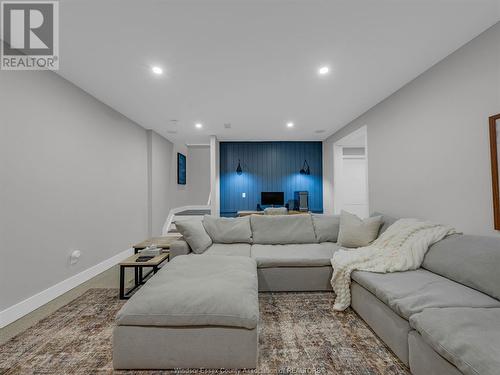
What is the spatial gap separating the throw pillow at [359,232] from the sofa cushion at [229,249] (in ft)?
4.23

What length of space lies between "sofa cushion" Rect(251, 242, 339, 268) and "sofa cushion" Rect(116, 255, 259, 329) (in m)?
0.73

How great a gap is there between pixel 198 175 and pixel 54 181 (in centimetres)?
626

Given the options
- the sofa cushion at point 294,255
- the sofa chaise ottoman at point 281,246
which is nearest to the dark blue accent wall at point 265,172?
the sofa chaise ottoman at point 281,246

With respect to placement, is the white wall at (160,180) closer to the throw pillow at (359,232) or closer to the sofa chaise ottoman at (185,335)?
the sofa chaise ottoman at (185,335)

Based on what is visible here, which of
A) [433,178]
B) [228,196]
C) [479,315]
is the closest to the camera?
[479,315]

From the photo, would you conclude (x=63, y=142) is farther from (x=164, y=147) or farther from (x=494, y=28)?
(x=494, y=28)

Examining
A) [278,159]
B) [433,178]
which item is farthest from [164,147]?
[433,178]

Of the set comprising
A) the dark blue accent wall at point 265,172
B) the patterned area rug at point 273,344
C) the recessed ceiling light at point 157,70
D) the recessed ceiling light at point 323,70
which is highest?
Answer: the recessed ceiling light at point 157,70

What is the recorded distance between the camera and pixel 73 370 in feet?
4.99

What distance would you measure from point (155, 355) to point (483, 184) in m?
3.02

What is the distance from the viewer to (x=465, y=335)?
3.84 feet

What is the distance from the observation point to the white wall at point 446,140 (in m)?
2.08

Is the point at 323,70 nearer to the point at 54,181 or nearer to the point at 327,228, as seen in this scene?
the point at 327,228

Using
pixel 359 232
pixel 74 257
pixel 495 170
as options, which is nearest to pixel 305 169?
pixel 359 232
